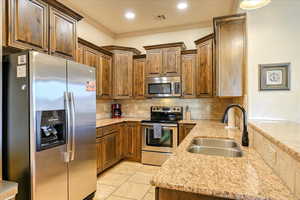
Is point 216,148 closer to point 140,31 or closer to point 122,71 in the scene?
point 122,71

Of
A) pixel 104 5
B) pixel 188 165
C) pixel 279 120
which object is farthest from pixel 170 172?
pixel 104 5

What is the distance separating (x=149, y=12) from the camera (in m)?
3.38

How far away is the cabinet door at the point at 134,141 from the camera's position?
3732 millimetres

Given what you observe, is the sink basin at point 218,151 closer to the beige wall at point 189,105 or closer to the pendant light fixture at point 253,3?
the pendant light fixture at point 253,3

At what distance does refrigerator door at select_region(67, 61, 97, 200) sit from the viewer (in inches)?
79.6

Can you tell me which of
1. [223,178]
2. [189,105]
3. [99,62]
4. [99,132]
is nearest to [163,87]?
[189,105]

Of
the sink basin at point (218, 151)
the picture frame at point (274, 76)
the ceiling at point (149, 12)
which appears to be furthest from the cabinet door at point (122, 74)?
the picture frame at point (274, 76)

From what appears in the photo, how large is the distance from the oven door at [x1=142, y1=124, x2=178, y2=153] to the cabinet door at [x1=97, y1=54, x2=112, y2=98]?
1.10m

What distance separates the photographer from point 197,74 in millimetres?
3648

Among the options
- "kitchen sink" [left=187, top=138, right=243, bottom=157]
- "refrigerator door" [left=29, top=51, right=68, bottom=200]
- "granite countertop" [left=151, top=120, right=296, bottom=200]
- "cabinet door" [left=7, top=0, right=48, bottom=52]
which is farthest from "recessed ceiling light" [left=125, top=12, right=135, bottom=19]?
"granite countertop" [left=151, top=120, right=296, bottom=200]

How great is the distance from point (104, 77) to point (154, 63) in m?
1.14

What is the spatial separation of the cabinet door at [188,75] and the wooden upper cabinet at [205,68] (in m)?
0.10

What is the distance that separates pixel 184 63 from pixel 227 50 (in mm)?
1456

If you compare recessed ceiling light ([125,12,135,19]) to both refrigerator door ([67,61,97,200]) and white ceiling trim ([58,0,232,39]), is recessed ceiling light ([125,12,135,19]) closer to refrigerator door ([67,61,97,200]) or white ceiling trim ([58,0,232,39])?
white ceiling trim ([58,0,232,39])
